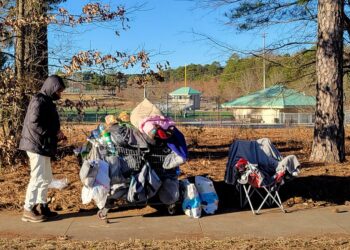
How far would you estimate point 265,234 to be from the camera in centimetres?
628

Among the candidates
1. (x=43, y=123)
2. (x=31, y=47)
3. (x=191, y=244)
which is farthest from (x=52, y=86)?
(x=31, y=47)

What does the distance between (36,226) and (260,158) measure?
3412 millimetres

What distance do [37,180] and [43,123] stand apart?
0.74 m

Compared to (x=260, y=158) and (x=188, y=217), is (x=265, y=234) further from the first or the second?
(x=260, y=158)

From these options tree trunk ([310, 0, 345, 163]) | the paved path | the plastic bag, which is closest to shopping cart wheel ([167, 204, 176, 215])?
the paved path

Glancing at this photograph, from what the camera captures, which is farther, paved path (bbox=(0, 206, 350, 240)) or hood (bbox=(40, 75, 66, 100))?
hood (bbox=(40, 75, 66, 100))

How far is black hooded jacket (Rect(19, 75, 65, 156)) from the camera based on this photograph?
6.65m

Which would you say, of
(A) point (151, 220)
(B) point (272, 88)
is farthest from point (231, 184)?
(B) point (272, 88)

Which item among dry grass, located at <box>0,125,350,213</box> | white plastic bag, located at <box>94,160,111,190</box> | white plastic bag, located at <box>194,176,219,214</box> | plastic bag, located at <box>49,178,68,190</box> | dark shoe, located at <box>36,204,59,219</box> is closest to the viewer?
white plastic bag, located at <box>94,160,111,190</box>

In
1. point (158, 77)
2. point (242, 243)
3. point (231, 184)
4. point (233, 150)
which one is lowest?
point (242, 243)

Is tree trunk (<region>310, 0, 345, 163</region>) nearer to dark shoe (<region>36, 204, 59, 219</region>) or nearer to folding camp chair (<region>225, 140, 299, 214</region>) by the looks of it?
folding camp chair (<region>225, 140, 299, 214</region>)

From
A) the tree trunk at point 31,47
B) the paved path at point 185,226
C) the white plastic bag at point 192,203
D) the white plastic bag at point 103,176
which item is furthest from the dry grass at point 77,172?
the white plastic bag at point 192,203

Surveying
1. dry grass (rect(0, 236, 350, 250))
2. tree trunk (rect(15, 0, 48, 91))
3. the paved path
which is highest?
tree trunk (rect(15, 0, 48, 91))

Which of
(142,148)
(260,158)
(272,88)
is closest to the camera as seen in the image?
(142,148)
